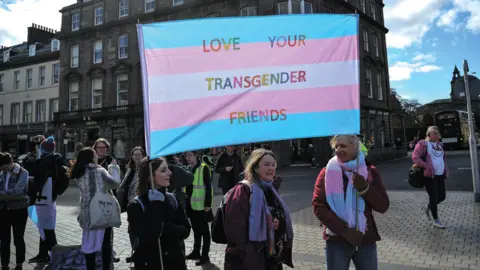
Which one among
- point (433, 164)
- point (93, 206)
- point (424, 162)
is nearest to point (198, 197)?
point (93, 206)

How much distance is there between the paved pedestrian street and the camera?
15.8 ft

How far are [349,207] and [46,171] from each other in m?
4.70

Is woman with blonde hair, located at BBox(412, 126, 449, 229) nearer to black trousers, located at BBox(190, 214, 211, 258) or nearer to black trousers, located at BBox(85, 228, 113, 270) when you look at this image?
black trousers, located at BBox(190, 214, 211, 258)

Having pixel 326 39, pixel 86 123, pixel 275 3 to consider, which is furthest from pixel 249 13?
pixel 326 39

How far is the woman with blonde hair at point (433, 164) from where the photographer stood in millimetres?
6434

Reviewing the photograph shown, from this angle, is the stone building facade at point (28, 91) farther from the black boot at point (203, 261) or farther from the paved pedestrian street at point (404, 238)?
the black boot at point (203, 261)

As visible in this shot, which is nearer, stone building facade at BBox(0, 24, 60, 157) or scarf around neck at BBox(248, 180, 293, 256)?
scarf around neck at BBox(248, 180, 293, 256)

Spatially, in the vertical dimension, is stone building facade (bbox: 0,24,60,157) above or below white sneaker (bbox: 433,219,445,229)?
above

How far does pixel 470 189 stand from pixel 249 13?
780 inches

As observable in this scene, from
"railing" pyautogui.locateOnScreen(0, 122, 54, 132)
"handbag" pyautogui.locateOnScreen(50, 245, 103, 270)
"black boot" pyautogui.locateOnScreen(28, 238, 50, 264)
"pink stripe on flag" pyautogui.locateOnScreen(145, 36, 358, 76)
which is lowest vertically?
"black boot" pyautogui.locateOnScreen(28, 238, 50, 264)

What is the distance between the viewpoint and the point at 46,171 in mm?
5242

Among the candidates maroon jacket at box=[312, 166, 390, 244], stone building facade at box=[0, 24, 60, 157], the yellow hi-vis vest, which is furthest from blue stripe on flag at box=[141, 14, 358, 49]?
stone building facade at box=[0, 24, 60, 157]

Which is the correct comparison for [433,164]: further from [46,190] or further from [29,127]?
[29,127]

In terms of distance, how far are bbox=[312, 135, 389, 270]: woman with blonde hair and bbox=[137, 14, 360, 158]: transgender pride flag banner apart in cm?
40
